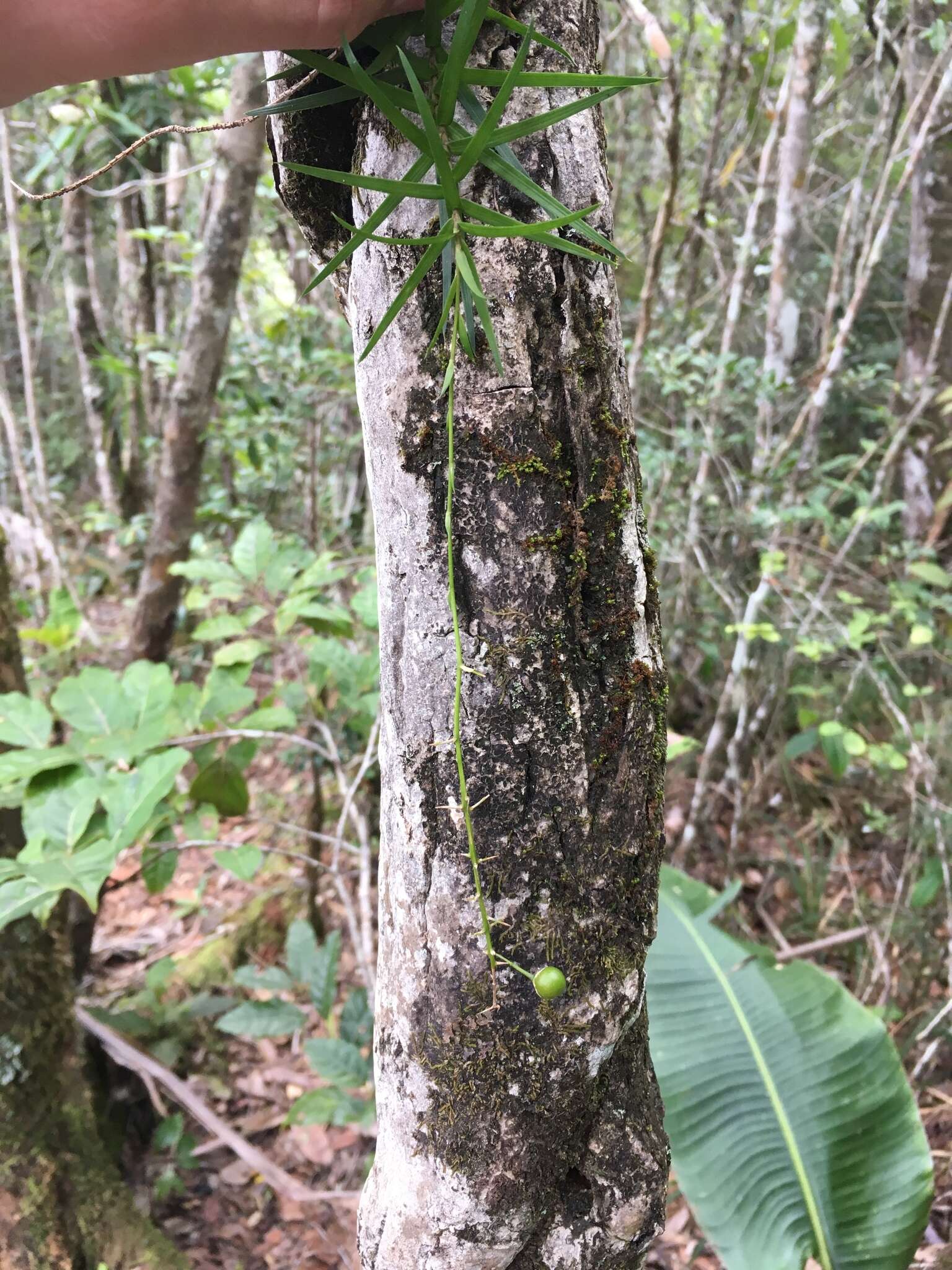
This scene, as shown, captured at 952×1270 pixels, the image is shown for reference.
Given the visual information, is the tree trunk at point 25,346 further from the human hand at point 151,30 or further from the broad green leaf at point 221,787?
the human hand at point 151,30

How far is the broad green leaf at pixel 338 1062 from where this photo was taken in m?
1.85

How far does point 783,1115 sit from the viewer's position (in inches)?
63.0

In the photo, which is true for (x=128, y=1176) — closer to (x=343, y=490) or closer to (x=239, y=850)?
(x=239, y=850)

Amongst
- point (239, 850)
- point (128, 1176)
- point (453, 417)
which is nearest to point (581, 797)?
point (453, 417)

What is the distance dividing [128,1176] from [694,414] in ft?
10.5

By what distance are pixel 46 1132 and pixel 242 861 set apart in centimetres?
93

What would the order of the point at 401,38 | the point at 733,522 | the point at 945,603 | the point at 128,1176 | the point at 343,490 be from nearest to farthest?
the point at 401,38 → the point at 128,1176 → the point at 945,603 → the point at 733,522 → the point at 343,490

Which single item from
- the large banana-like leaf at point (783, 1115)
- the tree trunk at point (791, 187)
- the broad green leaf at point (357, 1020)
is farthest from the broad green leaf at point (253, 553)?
the tree trunk at point (791, 187)

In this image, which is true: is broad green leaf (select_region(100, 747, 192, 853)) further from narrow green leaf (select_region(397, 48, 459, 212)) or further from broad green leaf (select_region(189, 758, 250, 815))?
narrow green leaf (select_region(397, 48, 459, 212))

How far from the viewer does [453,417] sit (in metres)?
0.64

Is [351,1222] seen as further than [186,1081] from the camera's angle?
No

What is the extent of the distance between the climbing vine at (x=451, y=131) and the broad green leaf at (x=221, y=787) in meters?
1.28

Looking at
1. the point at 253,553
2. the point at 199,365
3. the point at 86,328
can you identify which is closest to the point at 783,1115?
the point at 253,553

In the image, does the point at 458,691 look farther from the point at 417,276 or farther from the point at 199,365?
the point at 199,365
